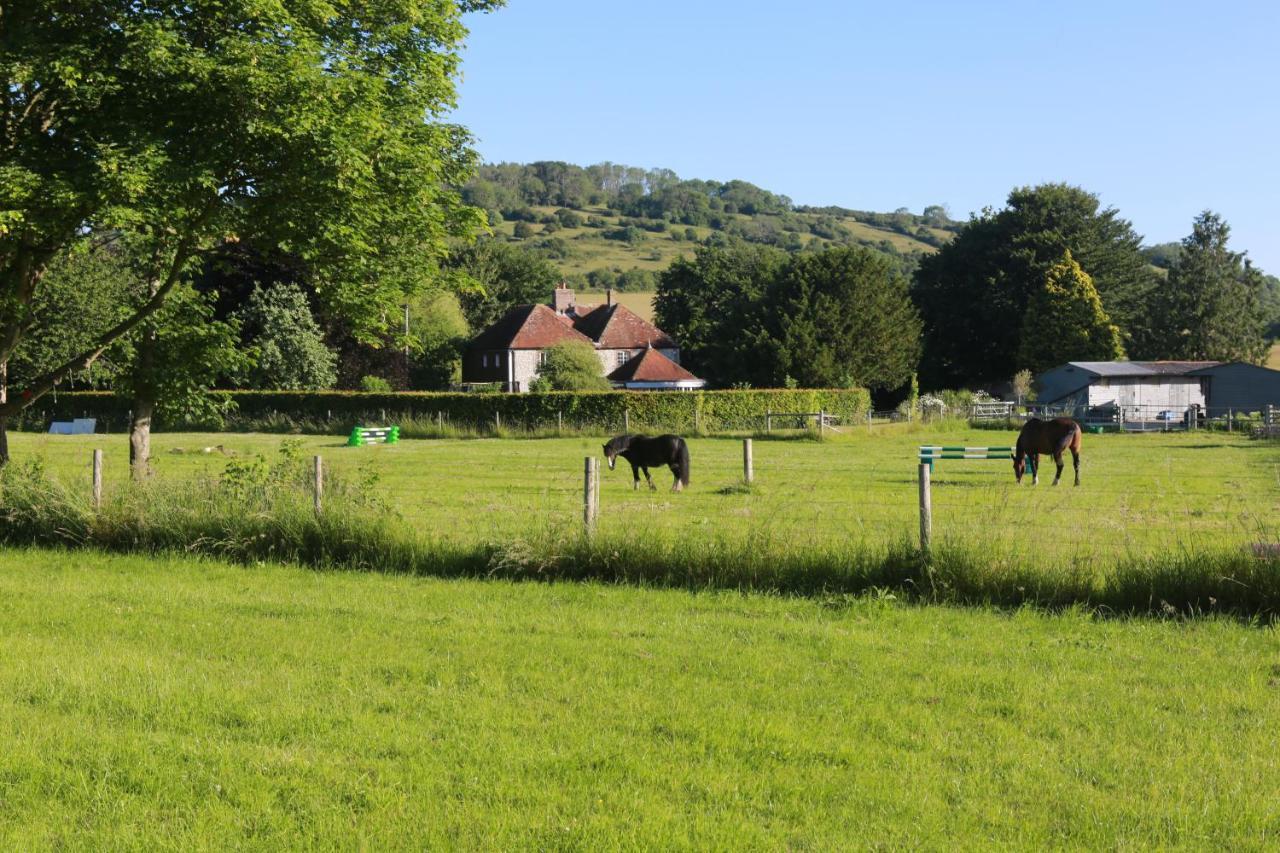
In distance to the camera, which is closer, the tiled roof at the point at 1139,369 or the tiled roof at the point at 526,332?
the tiled roof at the point at 1139,369

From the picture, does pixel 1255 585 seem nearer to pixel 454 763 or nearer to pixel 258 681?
pixel 454 763

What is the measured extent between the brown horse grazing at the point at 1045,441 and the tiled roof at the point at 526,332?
194 feet

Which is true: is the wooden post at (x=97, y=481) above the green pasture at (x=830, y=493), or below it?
above

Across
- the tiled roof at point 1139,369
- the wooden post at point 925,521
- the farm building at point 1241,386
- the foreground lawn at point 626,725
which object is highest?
the tiled roof at point 1139,369

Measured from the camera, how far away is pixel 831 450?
36781 mm

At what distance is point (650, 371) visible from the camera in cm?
7719

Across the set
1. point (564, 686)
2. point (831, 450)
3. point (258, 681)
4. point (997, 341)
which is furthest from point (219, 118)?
point (997, 341)

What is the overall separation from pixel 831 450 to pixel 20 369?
1549 inches

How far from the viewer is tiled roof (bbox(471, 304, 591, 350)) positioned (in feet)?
271

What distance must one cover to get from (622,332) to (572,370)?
26.7m

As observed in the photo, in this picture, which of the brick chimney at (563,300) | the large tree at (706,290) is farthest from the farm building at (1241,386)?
the brick chimney at (563,300)

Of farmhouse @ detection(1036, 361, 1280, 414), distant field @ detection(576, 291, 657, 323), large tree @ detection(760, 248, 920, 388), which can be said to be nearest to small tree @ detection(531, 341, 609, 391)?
large tree @ detection(760, 248, 920, 388)

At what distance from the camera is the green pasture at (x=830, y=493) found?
12.5m

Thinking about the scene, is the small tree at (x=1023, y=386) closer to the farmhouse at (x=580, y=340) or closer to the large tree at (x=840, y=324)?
the large tree at (x=840, y=324)
